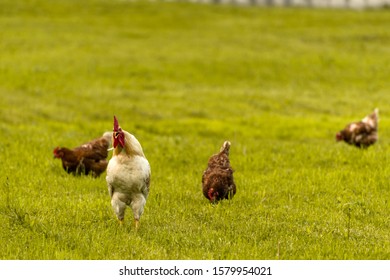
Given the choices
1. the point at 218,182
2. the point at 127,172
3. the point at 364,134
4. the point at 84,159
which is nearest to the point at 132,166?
the point at 127,172

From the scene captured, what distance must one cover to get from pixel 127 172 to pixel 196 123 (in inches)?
651

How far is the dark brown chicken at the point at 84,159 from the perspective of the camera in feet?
44.5

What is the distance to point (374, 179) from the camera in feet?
42.8

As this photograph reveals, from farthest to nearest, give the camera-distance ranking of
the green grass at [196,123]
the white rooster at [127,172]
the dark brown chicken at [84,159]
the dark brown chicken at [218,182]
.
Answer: the dark brown chicken at [84,159] → the dark brown chicken at [218,182] → the green grass at [196,123] → the white rooster at [127,172]

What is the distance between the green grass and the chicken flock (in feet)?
1.23

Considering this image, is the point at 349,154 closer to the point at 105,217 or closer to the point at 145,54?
the point at 105,217

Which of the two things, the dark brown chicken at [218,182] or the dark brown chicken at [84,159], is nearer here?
the dark brown chicken at [218,182]

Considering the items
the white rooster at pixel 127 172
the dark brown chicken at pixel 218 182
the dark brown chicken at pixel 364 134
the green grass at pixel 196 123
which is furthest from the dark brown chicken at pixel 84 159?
the dark brown chicken at pixel 364 134

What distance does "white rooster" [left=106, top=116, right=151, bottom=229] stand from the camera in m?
8.94

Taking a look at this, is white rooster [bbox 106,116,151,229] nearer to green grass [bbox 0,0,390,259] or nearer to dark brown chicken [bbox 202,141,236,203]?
green grass [bbox 0,0,390,259]

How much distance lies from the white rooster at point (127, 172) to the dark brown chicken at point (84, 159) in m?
4.48

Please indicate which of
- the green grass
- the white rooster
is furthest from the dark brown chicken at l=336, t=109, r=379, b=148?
the white rooster

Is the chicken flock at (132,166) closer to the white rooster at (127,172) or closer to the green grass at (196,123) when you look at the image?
the white rooster at (127,172)

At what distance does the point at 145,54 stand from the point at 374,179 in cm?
3426
